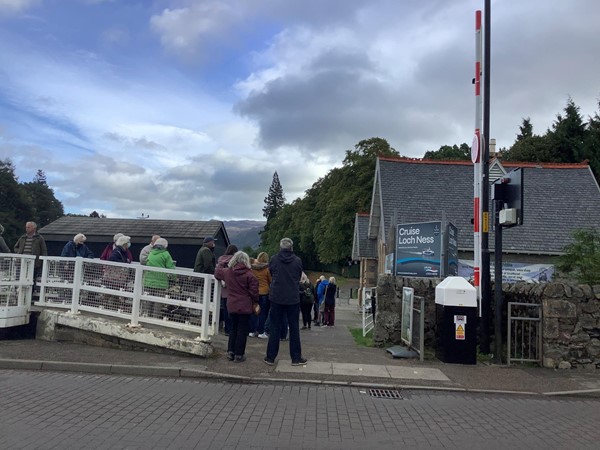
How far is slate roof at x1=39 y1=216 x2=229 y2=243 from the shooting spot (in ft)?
60.2

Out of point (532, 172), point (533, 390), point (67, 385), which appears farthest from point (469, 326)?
point (532, 172)

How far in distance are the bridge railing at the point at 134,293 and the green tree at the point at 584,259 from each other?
7.44 metres

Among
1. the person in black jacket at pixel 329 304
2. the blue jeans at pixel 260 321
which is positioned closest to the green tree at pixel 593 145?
the person in black jacket at pixel 329 304

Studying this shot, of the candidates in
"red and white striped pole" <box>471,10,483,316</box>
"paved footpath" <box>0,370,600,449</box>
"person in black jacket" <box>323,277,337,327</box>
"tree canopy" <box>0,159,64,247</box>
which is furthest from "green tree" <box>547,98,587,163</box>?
"tree canopy" <box>0,159,64,247</box>

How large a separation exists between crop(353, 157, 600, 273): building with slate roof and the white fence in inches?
526

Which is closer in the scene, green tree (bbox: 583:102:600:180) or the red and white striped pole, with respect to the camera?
the red and white striped pole

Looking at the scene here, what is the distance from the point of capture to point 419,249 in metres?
13.6

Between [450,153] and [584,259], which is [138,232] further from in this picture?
[450,153]

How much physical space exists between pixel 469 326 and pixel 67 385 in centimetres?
657

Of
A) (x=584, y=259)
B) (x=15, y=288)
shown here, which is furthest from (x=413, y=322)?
(x=15, y=288)

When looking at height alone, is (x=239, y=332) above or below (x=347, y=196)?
below

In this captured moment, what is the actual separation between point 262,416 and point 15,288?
260 inches

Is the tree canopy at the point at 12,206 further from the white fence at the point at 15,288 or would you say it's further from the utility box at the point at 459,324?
the utility box at the point at 459,324

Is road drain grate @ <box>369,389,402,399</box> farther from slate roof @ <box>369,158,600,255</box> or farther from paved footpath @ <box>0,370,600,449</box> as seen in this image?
slate roof @ <box>369,158,600,255</box>
